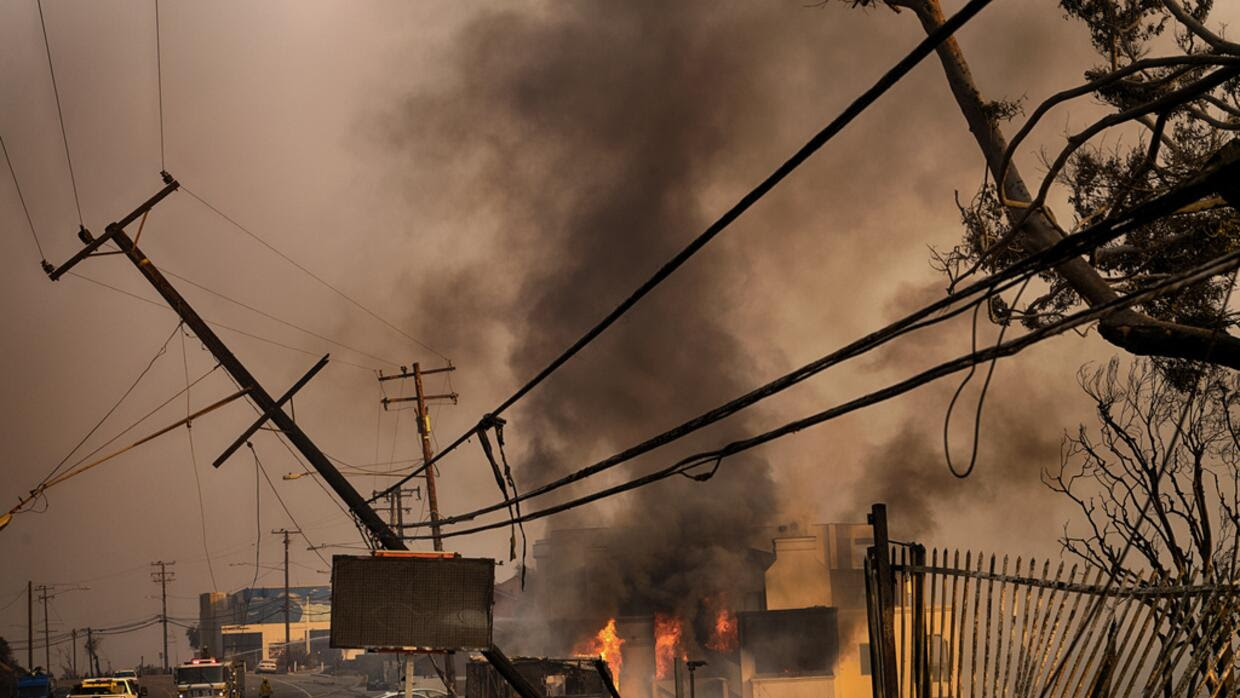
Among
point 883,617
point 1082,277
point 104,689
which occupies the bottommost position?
point 104,689

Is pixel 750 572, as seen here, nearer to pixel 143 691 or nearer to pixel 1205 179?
pixel 143 691

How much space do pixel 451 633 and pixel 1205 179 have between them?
11804 millimetres

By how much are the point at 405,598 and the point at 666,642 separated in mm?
49912

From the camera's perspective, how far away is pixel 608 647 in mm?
62344

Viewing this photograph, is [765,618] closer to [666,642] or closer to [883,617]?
[666,642]

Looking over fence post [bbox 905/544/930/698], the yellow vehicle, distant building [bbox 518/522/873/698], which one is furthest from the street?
fence post [bbox 905/544/930/698]

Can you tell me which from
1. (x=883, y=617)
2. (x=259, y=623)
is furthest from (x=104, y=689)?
(x=259, y=623)

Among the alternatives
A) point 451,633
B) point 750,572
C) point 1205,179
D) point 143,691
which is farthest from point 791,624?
point 1205,179

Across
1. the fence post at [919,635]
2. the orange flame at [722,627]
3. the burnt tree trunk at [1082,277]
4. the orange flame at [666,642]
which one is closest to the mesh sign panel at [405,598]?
the fence post at [919,635]

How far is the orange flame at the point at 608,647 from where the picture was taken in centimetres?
6134

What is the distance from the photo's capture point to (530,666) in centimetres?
3152

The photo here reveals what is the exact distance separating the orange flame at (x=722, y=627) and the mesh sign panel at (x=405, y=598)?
50203mm

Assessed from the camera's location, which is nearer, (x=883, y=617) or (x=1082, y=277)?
(x=883, y=617)

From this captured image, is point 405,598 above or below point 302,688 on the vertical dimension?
above
